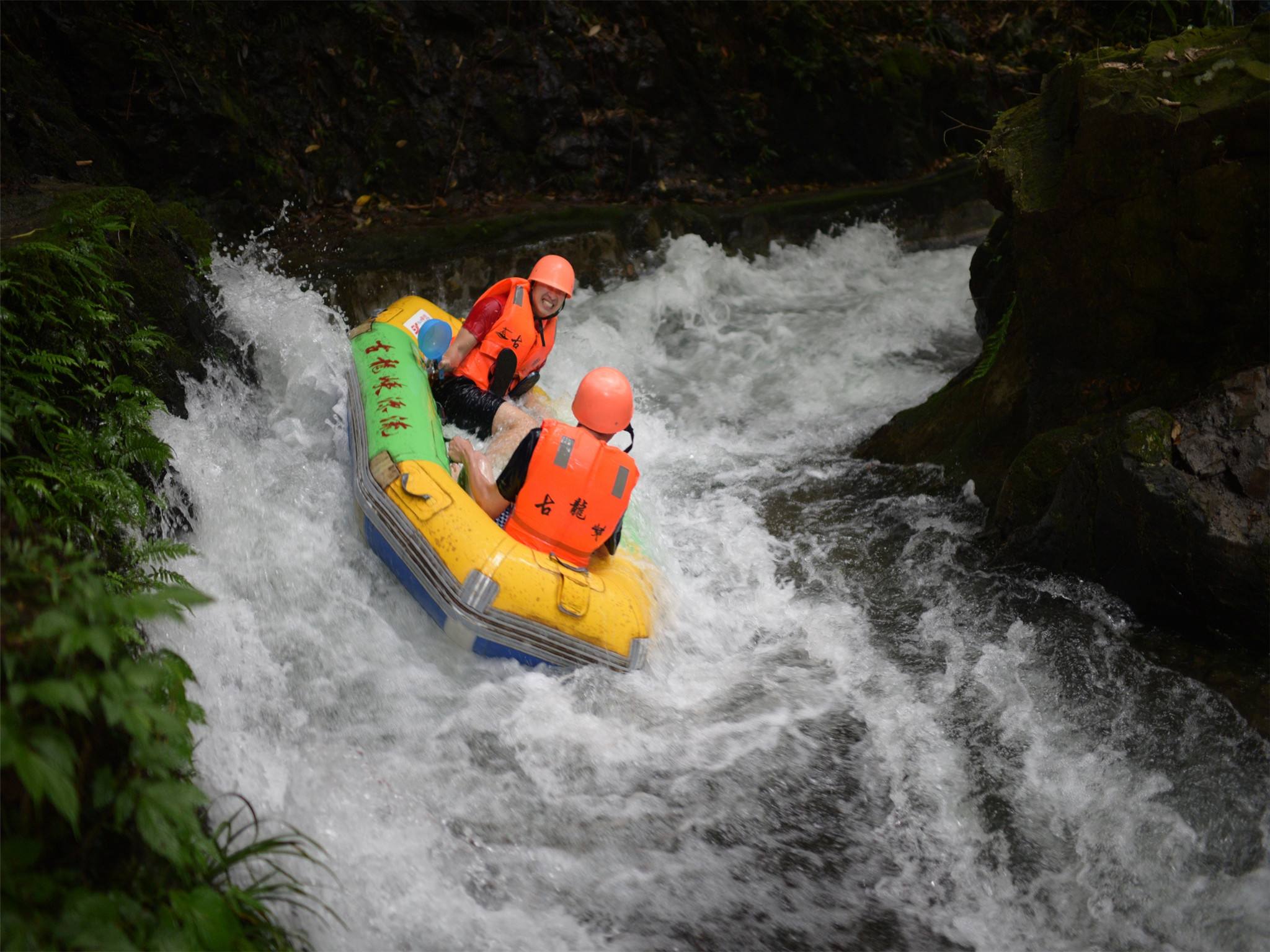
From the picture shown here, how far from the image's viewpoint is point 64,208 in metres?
5.09

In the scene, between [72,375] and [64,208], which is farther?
[64,208]

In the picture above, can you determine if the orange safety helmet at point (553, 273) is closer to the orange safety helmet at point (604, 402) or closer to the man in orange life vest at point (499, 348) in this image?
the man in orange life vest at point (499, 348)

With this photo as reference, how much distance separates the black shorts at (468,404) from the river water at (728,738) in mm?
611

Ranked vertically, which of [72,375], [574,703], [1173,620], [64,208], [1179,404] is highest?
[1179,404]

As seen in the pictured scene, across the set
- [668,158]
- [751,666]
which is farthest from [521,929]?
[668,158]

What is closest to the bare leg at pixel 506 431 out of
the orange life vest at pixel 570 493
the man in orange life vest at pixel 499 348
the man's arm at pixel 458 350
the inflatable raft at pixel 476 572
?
the man in orange life vest at pixel 499 348

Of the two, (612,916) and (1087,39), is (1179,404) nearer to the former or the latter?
(612,916)

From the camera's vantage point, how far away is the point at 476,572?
4.16m

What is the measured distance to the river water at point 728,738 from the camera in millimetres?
3283

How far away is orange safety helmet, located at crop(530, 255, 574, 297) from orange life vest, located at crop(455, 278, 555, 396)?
0.13 metres

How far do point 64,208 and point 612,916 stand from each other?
15.2 ft

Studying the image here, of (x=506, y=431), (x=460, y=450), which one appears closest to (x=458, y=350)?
(x=506, y=431)

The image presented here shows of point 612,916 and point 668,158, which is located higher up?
point 668,158

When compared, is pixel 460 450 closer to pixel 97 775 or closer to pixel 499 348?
pixel 499 348
